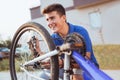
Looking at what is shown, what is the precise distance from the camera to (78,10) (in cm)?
1941

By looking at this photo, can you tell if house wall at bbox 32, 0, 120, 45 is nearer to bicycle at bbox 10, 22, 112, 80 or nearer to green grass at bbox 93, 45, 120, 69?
green grass at bbox 93, 45, 120, 69

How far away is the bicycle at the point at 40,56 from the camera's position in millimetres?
2609

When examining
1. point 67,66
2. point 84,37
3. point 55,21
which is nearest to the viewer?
point 67,66

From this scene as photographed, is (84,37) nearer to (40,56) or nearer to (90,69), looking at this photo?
(40,56)

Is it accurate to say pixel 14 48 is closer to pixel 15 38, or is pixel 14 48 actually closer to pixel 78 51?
pixel 15 38

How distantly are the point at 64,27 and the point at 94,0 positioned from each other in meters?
14.2

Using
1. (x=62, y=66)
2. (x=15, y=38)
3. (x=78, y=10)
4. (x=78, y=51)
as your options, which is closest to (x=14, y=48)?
(x=15, y=38)

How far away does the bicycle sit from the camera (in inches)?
103

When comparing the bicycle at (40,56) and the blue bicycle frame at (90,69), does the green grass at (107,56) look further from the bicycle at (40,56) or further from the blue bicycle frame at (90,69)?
the blue bicycle frame at (90,69)

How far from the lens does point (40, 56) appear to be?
9.82ft

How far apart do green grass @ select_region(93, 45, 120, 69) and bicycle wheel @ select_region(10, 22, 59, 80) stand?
7583 mm

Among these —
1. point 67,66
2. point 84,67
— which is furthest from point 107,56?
point 84,67

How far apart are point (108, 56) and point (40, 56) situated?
1068cm

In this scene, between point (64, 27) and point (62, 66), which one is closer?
point (62, 66)
